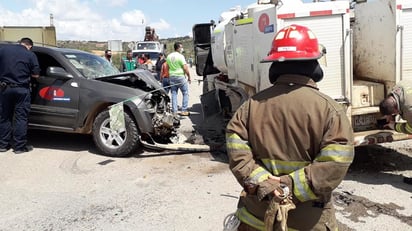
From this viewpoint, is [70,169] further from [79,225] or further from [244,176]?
[244,176]

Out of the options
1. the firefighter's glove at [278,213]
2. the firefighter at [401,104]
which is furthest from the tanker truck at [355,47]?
the firefighter's glove at [278,213]

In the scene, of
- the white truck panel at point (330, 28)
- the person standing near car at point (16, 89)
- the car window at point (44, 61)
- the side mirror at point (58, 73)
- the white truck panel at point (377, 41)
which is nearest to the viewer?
the white truck panel at point (330, 28)

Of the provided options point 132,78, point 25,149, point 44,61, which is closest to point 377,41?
point 132,78

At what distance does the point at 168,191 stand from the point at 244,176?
301cm

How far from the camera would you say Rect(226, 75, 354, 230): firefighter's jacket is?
73.6 inches

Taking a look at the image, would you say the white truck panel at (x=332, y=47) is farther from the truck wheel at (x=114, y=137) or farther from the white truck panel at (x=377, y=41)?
the truck wheel at (x=114, y=137)

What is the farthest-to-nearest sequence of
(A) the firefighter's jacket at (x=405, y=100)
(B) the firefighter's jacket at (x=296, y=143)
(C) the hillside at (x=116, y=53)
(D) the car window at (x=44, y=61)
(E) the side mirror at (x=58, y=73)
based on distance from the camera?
(C) the hillside at (x=116, y=53) → (D) the car window at (x=44, y=61) → (E) the side mirror at (x=58, y=73) → (A) the firefighter's jacket at (x=405, y=100) → (B) the firefighter's jacket at (x=296, y=143)

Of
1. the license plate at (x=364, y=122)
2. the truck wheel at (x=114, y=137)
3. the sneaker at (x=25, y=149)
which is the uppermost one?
the license plate at (x=364, y=122)

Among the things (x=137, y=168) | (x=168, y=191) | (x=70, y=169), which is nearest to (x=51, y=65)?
(x=70, y=169)

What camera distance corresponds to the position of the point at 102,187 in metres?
5.07

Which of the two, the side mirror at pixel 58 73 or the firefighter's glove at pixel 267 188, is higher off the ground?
the side mirror at pixel 58 73

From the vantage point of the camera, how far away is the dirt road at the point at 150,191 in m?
4.01

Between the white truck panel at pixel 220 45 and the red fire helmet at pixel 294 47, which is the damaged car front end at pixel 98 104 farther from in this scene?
the red fire helmet at pixel 294 47

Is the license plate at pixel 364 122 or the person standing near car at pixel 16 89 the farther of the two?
the person standing near car at pixel 16 89
